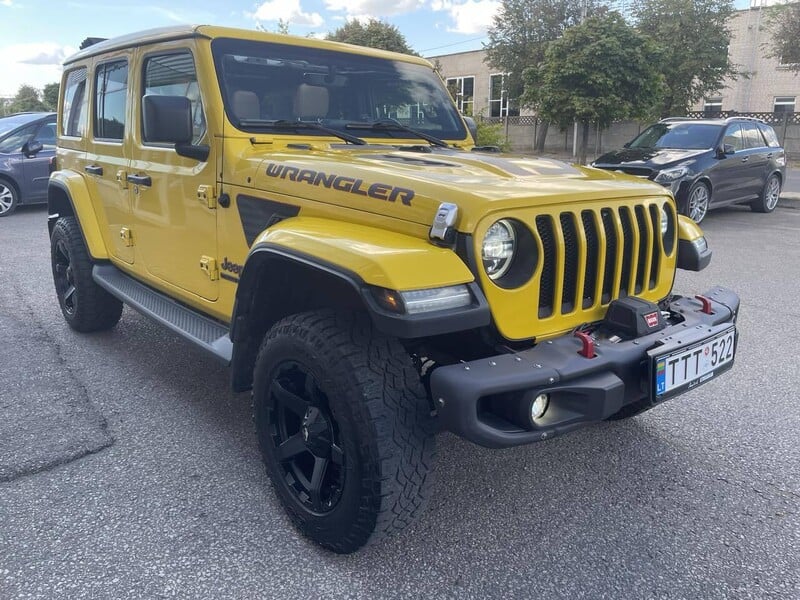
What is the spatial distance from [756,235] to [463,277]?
860cm

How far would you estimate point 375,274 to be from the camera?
204 cm

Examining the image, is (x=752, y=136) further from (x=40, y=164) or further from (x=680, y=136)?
(x=40, y=164)

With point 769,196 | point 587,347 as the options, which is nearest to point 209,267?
point 587,347

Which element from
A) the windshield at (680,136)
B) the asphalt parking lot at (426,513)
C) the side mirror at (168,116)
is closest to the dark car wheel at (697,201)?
the windshield at (680,136)

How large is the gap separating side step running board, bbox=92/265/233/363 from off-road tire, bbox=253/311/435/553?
76cm

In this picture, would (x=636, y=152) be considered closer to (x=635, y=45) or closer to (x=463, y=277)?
(x=635, y=45)

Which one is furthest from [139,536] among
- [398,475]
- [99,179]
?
[99,179]

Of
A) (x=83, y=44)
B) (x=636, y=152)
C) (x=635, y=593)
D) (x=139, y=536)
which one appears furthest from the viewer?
(x=636, y=152)

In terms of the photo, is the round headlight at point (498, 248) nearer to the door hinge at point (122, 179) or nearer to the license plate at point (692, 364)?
the license plate at point (692, 364)

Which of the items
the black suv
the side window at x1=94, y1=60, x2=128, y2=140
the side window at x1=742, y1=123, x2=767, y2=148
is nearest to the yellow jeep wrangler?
the side window at x1=94, y1=60, x2=128, y2=140

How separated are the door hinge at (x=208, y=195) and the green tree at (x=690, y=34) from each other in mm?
22953

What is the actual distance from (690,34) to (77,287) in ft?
80.1

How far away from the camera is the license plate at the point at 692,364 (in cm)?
233

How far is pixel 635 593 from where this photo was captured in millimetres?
2256
